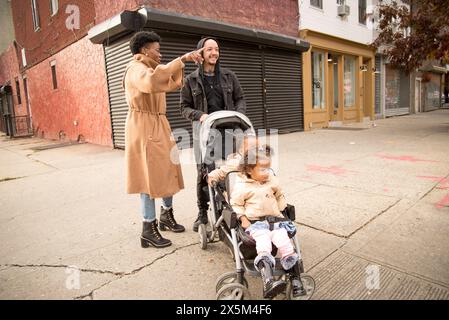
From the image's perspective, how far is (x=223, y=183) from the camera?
314 centimetres

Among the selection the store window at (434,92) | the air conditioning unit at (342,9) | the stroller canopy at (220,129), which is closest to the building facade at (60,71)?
the stroller canopy at (220,129)

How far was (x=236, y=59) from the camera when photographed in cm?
1088

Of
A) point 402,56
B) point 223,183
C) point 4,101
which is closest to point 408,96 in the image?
point 402,56

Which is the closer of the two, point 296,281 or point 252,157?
point 296,281

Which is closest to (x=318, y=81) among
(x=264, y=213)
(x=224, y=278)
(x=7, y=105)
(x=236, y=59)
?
(x=236, y=59)

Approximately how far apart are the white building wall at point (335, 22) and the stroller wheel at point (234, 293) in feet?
43.0

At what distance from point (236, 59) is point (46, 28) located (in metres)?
9.09

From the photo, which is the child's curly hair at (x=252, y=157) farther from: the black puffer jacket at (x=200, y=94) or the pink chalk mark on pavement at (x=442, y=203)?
the pink chalk mark on pavement at (x=442, y=203)

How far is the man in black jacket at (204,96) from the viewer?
3627 mm

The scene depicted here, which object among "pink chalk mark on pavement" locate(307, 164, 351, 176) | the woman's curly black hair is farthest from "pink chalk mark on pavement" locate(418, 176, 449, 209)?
the woman's curly black hair

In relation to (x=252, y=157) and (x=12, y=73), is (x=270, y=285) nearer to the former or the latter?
(x=252, y=157)

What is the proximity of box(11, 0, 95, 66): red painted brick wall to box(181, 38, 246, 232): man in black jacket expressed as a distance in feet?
27.5

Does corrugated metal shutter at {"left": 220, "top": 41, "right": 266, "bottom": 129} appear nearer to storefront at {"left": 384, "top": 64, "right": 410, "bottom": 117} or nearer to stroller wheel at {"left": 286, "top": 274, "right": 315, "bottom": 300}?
stroller wheel at {"left": 286, "top": 274, "right": 315, "bottom": 300}

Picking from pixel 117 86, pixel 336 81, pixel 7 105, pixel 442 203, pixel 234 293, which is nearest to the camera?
pixel 234 293
